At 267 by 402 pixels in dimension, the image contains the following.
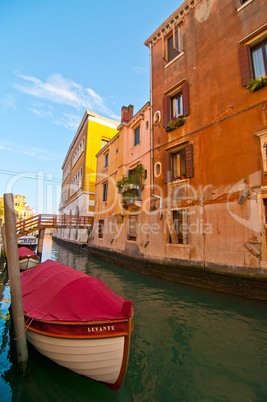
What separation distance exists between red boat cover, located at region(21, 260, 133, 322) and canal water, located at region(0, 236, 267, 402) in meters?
0.96

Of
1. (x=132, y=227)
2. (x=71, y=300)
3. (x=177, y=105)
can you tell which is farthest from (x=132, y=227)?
(x=71, y=300)

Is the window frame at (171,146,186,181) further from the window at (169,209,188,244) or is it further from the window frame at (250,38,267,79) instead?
the window frame at (250,38,267,79)

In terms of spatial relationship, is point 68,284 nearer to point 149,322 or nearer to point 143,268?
point 149,322

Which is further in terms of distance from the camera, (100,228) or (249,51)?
(100,228)

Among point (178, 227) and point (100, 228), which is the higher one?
point (178, 227)

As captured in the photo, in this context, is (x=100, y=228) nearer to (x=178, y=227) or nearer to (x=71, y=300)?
(x=178, y=227)

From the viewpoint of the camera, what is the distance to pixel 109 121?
27.2 metres

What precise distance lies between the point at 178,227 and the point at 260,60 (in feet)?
24.5

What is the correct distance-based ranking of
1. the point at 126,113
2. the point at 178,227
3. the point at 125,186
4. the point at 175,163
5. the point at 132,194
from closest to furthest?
the point at 178,227, the point at 175,163, the point at 132,194, the point at 125,186, the point at 126,113

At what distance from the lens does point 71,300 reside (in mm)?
3473

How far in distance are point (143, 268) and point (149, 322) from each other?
6.00 m

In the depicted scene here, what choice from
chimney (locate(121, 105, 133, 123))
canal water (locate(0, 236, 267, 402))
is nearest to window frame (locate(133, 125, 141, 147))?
chimney (locate(121, 105, 133, 123))

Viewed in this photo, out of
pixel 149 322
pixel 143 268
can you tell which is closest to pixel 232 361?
pixel 149 322

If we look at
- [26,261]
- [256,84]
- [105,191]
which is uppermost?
[256,84]
